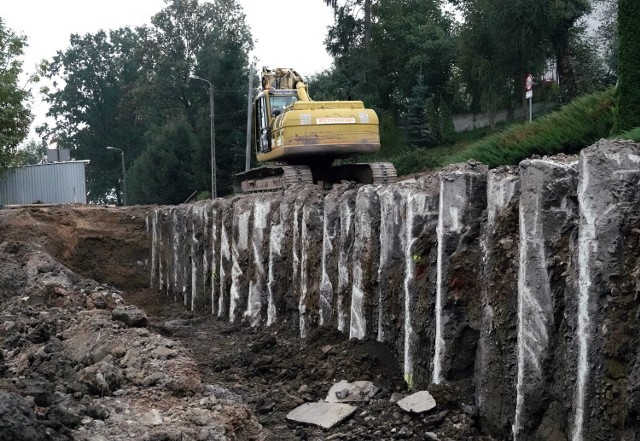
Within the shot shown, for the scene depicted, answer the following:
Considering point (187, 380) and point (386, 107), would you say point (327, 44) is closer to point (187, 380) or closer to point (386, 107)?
point (386, 107)

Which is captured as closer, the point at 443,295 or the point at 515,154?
the point at 443,295

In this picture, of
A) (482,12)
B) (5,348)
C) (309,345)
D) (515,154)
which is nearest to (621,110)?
(515,154)

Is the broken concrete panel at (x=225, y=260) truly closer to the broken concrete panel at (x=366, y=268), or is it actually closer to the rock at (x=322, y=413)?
the broken concrete panel at (x=366, y=268)

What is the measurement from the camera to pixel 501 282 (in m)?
5.70

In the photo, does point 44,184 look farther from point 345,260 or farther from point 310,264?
point 345,260

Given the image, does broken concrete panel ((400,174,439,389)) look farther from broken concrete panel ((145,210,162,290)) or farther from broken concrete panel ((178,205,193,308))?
broken concrete panel ((145,210,162,290))

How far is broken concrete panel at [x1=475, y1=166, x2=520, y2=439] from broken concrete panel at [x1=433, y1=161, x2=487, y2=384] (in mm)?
279

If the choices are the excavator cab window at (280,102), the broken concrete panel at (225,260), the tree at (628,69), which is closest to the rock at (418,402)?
the broken concrete panel at (225,260)

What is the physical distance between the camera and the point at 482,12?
3266 cm

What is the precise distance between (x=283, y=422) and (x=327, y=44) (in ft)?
118

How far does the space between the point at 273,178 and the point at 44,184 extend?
17.1m

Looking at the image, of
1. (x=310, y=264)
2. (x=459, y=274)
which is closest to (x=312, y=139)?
(x=310, y=264)

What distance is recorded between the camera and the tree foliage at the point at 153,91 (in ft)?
153

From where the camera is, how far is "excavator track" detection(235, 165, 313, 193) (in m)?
16.7
